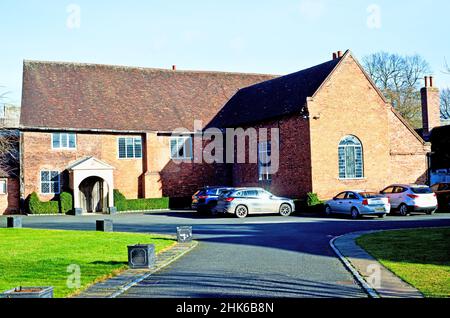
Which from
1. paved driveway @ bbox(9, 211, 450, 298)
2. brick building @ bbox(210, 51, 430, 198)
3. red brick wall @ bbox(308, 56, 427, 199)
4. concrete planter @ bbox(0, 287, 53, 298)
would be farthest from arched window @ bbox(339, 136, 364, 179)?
concrete planter @ bbox(0, 287, 53, 298)

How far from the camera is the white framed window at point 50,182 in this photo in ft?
123

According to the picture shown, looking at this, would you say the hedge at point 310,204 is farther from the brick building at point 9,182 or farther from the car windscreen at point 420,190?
the brick building at point 9,182

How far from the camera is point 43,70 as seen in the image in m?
41.4

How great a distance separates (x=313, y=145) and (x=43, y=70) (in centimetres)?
2147

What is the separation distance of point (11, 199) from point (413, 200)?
25.9 meters

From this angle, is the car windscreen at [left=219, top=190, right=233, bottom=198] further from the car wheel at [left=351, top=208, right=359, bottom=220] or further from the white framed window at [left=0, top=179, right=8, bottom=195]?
the white framed window at [left=0, top=179, right=8, bottom=195]

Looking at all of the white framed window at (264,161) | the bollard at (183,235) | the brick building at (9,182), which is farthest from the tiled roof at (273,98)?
the bollard at (183,235)

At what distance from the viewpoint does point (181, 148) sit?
4172 cm

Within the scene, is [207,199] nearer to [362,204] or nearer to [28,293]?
[362,204]

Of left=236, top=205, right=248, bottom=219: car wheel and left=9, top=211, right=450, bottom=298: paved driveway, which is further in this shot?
left=236, top=205, right=248, bottom=219: car wheel

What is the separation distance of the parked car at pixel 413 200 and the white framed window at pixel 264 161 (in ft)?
31.9

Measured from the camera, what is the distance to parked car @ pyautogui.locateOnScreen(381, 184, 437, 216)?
2806cm

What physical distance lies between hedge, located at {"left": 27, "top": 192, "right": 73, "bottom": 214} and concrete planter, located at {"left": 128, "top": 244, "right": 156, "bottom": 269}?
1003 inches
